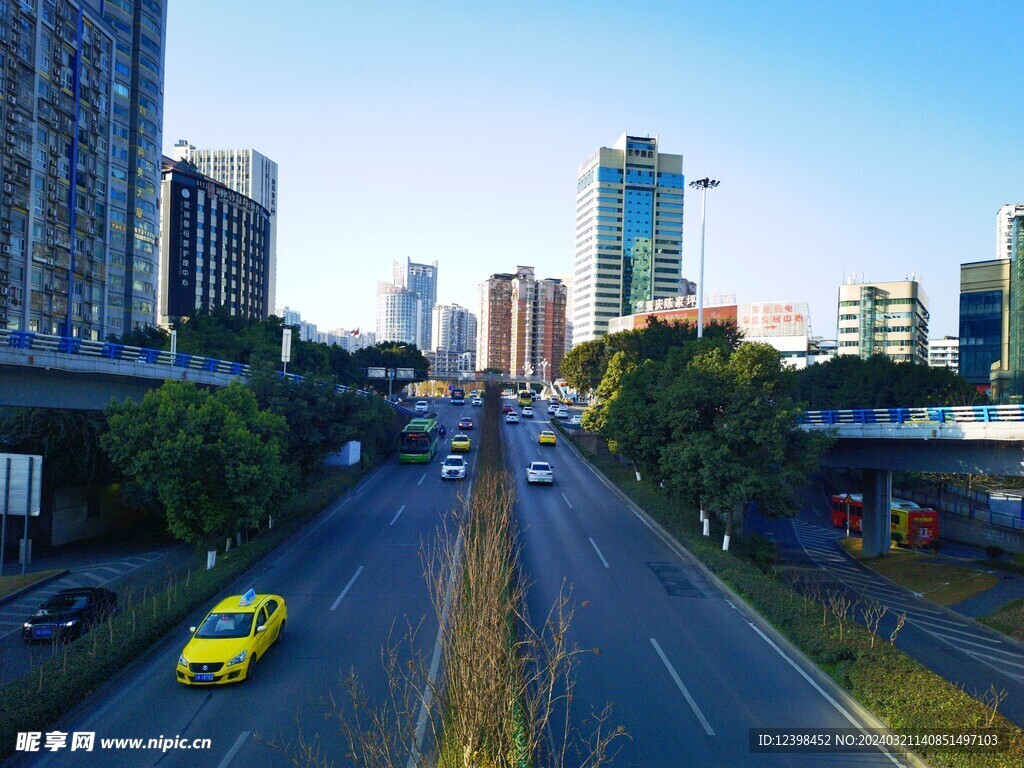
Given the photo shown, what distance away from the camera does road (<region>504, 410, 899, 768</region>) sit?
13.4 metres

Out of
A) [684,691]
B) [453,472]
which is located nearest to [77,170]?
[453,472]

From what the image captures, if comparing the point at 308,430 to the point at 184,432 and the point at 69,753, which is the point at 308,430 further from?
the point at 69,753

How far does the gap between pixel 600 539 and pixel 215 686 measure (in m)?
18.9

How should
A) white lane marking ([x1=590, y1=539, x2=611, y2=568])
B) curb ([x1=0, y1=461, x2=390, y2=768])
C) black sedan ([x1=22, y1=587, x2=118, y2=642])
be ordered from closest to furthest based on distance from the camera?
curb ([x1=0, y1=461, x2=390, y2=768]) < black sedan ([x1=22, y1=587, x2=118, y2=642]) < white lane marking ([x1=590, y1=539, x2=611, y2=568])

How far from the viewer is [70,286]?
60688 mm

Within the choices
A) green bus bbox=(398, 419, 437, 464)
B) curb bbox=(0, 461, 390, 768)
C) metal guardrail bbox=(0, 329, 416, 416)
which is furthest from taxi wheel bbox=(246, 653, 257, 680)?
green bus bbox=(398, 419, 437, 464)

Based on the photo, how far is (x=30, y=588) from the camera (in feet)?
84.0

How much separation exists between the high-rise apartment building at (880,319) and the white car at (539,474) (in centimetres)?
9312

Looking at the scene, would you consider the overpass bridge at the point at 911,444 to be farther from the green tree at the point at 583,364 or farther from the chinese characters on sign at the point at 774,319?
the chinese characters on sign at the point at 774,319

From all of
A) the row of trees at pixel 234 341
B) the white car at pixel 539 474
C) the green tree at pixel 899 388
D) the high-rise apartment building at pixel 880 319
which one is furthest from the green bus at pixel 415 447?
the high-rise apartment building at pixel 880 319

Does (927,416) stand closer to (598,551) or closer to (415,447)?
(598,551)

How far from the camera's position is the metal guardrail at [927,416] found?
2892cm

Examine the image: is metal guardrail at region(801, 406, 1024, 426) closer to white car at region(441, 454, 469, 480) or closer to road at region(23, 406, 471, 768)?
white car at region(441, 454, 469, 480)

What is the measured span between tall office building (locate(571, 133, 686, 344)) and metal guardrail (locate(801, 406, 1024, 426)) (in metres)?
145
